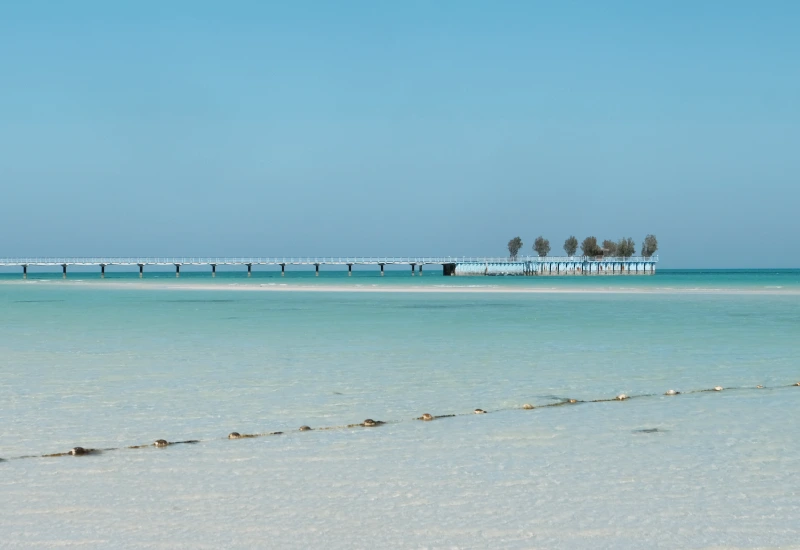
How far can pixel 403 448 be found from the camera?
6816mm

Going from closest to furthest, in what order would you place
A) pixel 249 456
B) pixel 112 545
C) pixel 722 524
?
1. pixel 112 545
2. pixel 722 524
3. pixel 249 456

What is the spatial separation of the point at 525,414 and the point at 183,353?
25.2 ft

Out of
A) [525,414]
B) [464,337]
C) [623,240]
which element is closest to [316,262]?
[623,240]

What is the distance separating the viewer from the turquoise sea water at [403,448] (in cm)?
470

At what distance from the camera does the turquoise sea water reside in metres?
4.70

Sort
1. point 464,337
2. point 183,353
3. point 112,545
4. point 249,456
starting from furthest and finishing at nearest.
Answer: point 464,337
point 183,353
point 249,456
point 112,545

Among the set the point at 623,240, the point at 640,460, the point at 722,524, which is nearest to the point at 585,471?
the point at 640,460

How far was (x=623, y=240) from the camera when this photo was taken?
162500 mm

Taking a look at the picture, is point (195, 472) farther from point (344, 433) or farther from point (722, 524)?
point (722, 524)

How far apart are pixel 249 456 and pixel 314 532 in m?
2.01

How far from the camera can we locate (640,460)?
630 centimetres

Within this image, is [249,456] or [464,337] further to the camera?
[464,337]

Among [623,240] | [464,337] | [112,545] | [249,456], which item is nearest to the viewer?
[112,545]

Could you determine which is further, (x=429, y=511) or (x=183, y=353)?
(x=183, y=353)
